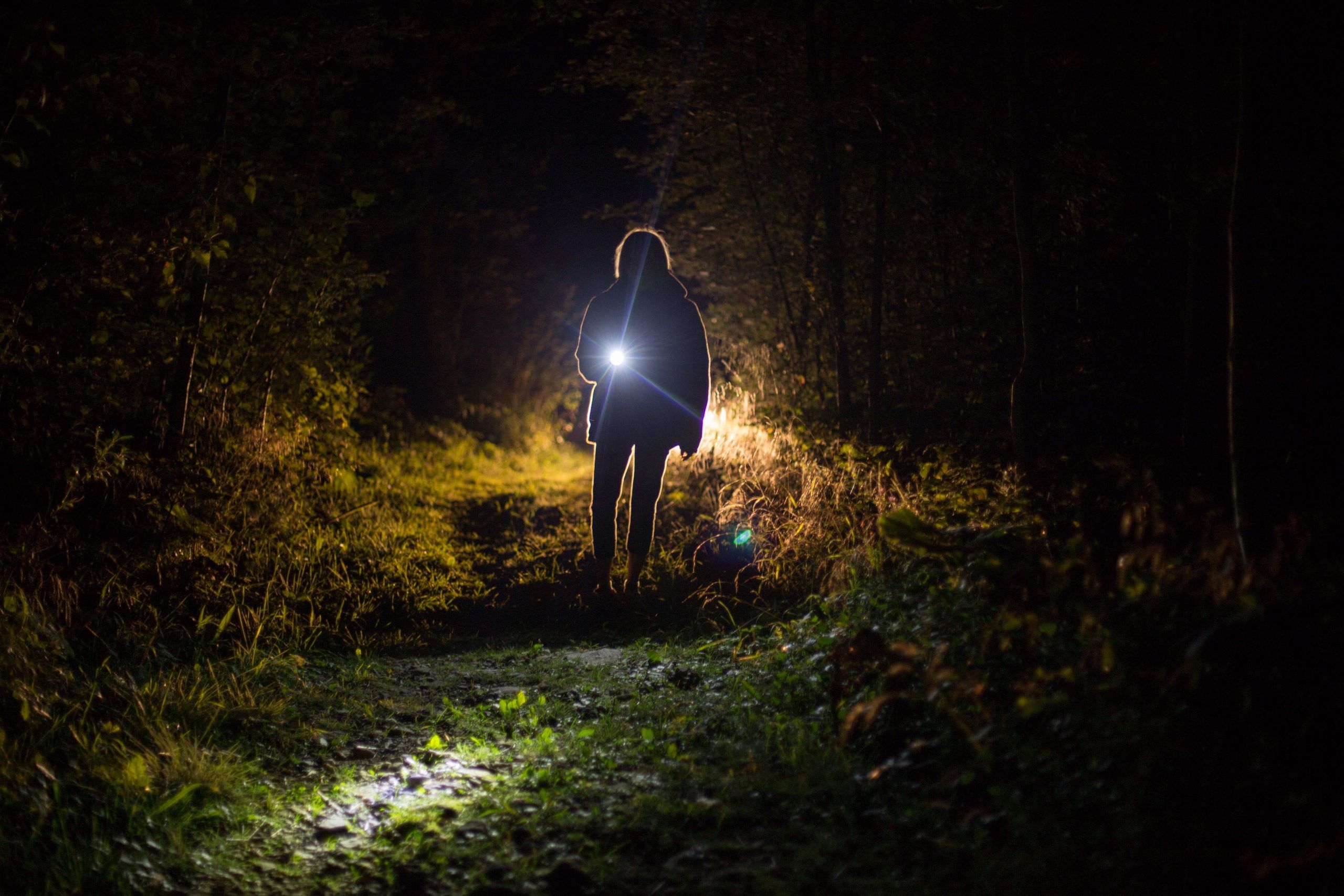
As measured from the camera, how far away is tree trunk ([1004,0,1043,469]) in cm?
480

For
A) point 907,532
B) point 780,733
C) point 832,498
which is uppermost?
point 907,532

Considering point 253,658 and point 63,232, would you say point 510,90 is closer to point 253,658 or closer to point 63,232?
point 63,232

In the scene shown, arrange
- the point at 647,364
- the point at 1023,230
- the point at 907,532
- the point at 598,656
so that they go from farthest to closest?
the point at 647,364
the point at 1023,230
the point at 598,656
the point at 907,532

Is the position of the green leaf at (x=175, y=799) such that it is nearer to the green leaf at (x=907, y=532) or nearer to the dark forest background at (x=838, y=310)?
the dark forest background at (x=838, y=310)

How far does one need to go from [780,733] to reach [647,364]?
304 cm

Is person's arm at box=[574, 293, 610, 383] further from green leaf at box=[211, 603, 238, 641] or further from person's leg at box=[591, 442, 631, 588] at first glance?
green leaf at box=[211, 603, 238, 641]

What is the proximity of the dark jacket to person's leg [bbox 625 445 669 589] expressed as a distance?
10cm

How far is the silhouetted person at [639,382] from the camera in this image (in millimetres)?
5512

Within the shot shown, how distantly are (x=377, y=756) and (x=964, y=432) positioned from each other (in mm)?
4585

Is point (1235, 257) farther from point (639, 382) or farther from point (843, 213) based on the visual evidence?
point (843, 213)

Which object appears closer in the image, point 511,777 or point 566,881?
point 566,881

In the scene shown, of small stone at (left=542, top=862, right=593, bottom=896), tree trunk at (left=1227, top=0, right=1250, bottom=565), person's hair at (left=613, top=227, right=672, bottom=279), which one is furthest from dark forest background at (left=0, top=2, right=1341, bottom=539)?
small stone at (left=542, top=862, right=593, bottom=896)

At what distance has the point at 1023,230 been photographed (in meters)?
4.84

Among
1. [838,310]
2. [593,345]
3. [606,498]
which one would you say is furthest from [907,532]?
[838,310]
